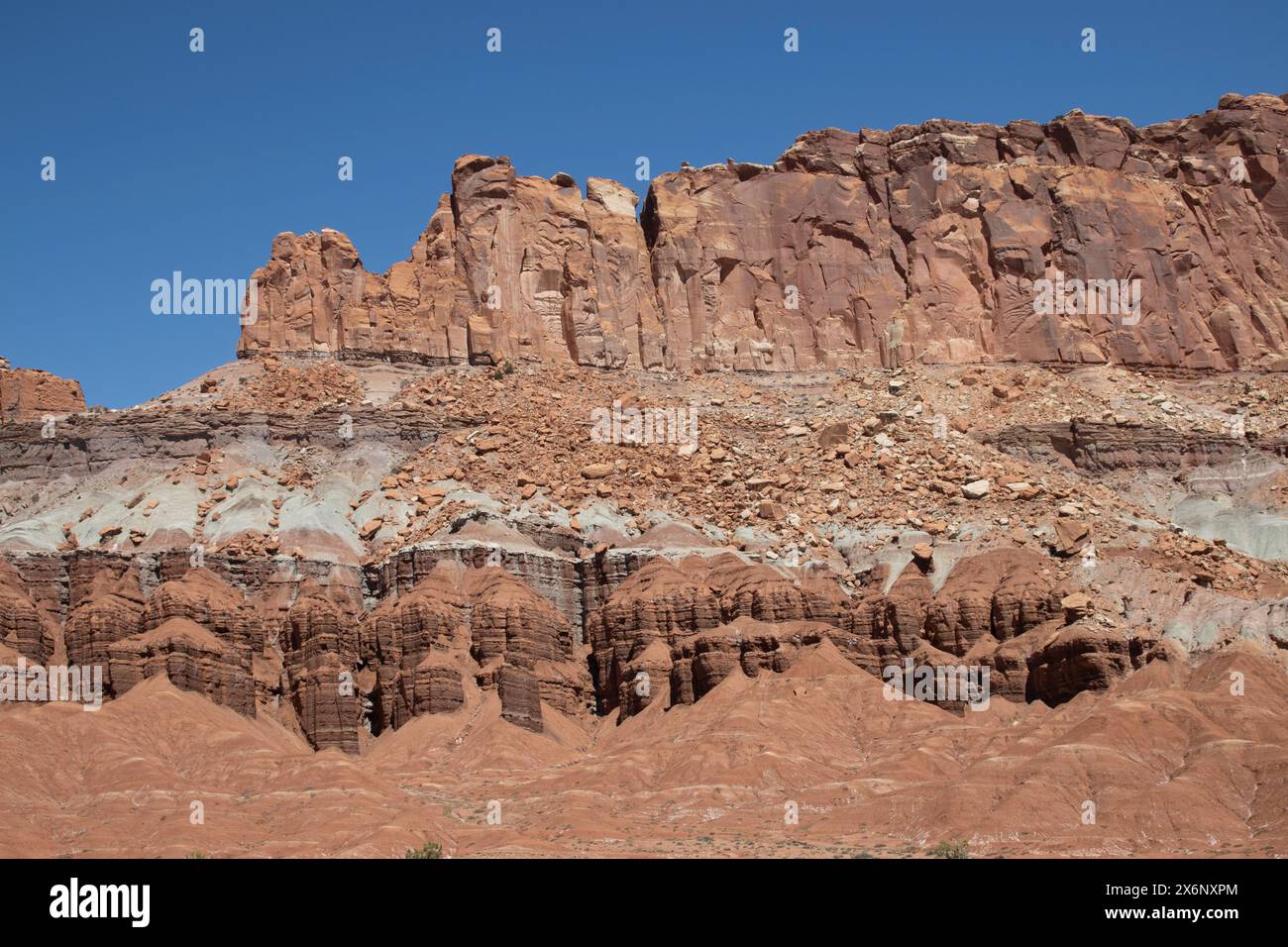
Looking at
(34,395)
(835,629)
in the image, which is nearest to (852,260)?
(835,629)

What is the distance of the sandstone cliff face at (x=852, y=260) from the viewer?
141 metres

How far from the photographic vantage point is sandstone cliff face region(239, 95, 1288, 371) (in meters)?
141

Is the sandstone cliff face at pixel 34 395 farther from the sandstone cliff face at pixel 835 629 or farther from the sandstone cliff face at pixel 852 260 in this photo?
the sandstone cliff face at pixel 835 629

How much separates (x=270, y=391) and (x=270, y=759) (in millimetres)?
42285

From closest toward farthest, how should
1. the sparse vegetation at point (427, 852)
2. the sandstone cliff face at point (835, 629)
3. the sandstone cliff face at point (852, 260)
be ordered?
the sparse vegetation at point (427, 852) → the sandstone cliff face at point (835, 629) → the sandstone cliff face at point (852, 260)

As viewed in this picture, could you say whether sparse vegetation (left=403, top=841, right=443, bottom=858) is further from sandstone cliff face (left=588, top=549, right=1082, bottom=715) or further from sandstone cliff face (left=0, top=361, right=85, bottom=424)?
sandstone cliff face (left=0, top=361, right=85, bottom=424)

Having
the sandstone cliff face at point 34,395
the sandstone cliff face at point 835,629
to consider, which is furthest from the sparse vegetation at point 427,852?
the sandstone cliff face at point 34,395

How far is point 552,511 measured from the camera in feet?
378

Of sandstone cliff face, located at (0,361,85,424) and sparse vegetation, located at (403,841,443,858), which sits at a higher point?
sandstone cliff face, located at (0,361,85,424)

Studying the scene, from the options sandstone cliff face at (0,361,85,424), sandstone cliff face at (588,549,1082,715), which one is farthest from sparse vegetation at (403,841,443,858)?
sandstone cliff face at (0,361,85,424)

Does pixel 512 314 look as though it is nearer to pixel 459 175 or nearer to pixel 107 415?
pixel 459 175

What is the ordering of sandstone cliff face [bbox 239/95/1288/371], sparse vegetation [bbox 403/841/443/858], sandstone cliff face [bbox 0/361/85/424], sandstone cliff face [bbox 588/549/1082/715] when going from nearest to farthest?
Answer: sparse vegetation [bbox 403/841/443/858] → sandstone cliff face [bbox 588/549/1082/715] → sandstone cliff face [bbox 0/361/85/424] → sandstone cliff face [bbox 239/95/1288/371]

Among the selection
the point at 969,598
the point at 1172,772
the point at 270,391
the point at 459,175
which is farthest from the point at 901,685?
the point at 459,175
